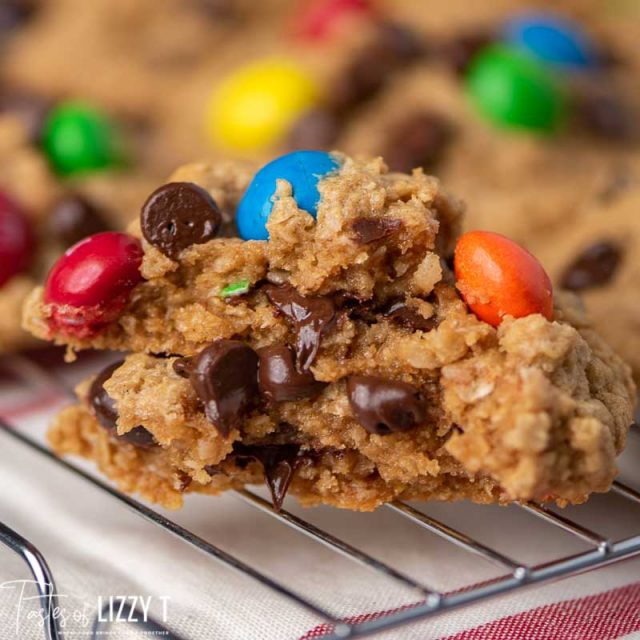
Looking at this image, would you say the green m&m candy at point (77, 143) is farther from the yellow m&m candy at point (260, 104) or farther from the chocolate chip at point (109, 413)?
the chocolate chip at point (109, 413)

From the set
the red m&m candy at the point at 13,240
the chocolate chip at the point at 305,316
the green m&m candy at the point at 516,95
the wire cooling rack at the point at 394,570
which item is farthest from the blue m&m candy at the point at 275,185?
the green m&m candy at the point at 516,95

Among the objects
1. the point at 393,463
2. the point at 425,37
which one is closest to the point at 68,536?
the point at 393,463

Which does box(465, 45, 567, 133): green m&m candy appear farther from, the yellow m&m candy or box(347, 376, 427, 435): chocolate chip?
box(347, 376, 427, 435): chocolate chip

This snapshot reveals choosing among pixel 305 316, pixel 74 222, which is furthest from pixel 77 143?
pixel 305 316

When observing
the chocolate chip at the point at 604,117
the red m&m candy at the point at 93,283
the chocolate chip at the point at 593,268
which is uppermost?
the chocolate chip at the point at 604,117

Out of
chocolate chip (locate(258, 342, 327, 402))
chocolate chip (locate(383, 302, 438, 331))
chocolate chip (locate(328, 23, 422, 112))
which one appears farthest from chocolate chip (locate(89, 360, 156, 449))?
chocolate chip (locate(328, 23, 422, 112))
